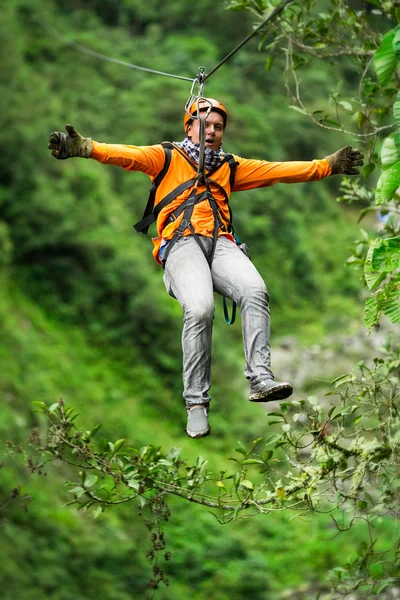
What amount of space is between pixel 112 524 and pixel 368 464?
8.36m

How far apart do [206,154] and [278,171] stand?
1.45 ft

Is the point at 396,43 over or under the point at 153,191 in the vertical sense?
under

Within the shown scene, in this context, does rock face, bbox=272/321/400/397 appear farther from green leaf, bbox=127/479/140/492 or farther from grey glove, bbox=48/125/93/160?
grey glove, bbox=48/125/93/160

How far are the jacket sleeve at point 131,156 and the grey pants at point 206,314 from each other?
49cm

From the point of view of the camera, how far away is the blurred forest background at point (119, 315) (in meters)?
12.0

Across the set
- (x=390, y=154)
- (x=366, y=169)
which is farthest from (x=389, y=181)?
(x=366, y=169)

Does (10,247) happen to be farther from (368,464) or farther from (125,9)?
(125,9)

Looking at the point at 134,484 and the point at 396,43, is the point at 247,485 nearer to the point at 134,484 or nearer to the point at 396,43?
the point at 134,484

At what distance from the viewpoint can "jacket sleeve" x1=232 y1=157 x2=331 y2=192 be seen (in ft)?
16.4

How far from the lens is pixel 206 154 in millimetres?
4848

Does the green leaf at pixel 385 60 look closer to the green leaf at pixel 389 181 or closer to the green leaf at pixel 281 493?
the green leaf at pixel 389 181

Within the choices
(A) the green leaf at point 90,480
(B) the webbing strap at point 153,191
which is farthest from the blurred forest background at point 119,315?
(B) the webbing strap at point 153,191

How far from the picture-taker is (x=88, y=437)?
4.98 m

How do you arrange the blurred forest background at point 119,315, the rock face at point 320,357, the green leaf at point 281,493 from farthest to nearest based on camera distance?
the rock face at point 320,357
the blurred forest background at point 119,315
the green leaf at point 281,493
